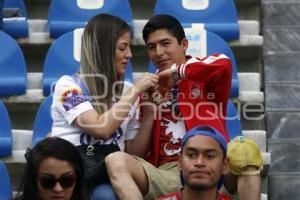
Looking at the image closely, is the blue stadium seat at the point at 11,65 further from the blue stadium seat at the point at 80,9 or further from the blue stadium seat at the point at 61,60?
the blue stadium seat at the point at 80,9

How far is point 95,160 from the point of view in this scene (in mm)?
4180

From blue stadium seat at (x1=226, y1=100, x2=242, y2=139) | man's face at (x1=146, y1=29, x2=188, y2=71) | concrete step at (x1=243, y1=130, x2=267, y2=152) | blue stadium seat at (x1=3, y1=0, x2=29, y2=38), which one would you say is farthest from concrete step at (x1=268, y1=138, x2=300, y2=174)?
blue stadium seat at (x1=3, y1=0, x2=29, y2=38)

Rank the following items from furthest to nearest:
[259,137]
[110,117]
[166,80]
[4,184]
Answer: [259,137], [166,80], [4,184], [110,117]

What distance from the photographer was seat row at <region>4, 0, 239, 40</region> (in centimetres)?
566

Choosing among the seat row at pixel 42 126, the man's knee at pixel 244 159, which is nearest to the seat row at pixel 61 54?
the seat row at pixel 42 126

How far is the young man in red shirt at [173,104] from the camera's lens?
13.4 ft

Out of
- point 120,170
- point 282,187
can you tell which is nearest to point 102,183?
point 120,170

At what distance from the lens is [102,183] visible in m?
4.03

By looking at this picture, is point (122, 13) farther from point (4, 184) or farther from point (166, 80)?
point (4, 184)

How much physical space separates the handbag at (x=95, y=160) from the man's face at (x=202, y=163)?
38cm

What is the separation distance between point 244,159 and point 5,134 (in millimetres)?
1440

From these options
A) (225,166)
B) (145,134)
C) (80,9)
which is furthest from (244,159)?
(80,9)

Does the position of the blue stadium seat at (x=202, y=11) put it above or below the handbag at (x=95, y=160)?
above

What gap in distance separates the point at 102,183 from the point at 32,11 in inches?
101
